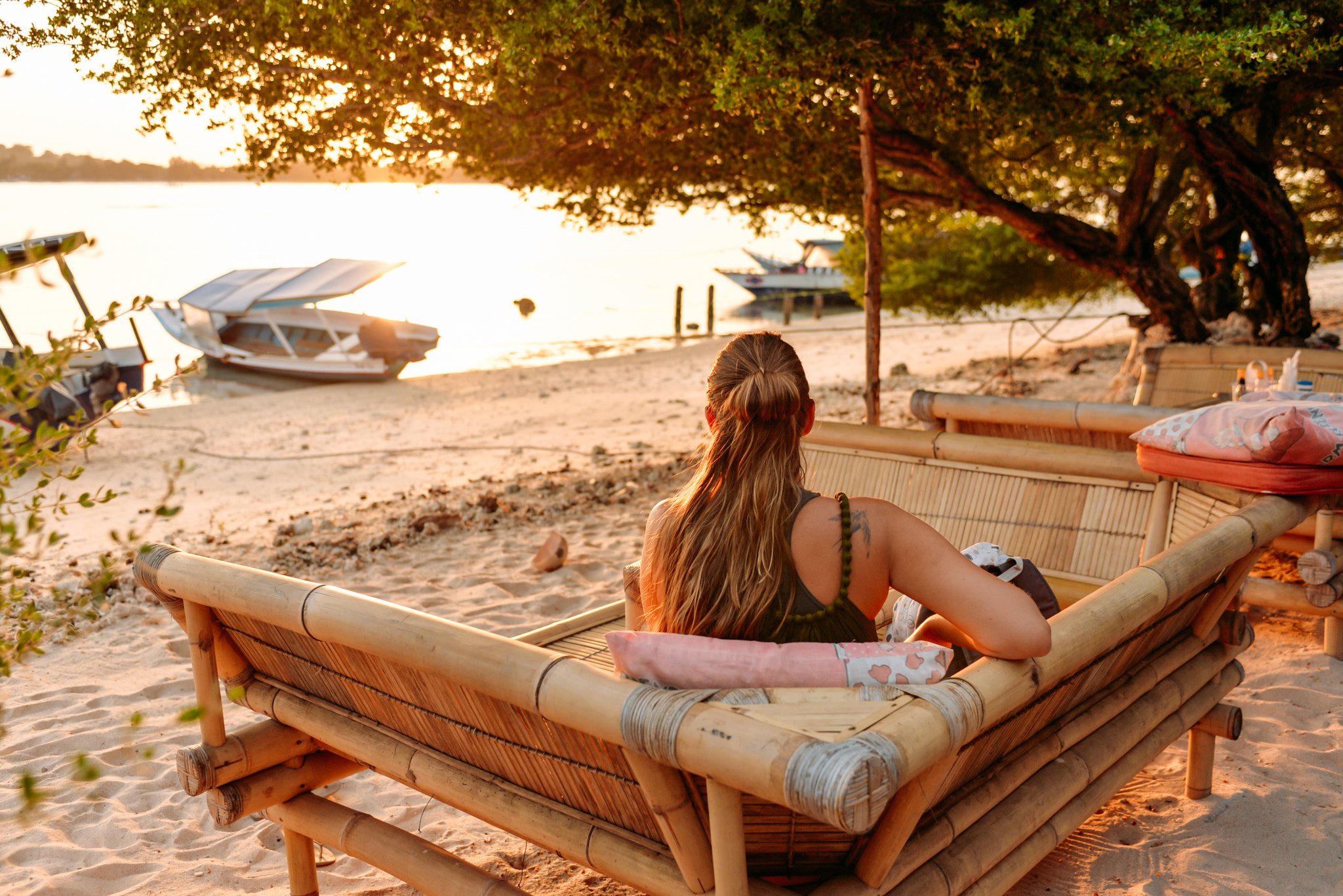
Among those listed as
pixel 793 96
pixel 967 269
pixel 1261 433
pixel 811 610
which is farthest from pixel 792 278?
pixel 811 610

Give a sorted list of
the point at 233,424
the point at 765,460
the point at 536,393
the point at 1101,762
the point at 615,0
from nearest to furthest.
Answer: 1. the point at 765,460
2. the point at 1101,762
3. the point at 615,0
4. the point at 233,424
5. the point at 536,393

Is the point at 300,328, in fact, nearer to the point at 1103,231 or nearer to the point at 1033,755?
the point at 1103,231

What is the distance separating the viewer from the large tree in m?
4.12

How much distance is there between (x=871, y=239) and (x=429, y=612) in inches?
124

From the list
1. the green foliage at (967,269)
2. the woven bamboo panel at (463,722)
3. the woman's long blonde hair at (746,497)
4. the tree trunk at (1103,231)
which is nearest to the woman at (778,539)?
the woman's long blonde hair at (746,497)

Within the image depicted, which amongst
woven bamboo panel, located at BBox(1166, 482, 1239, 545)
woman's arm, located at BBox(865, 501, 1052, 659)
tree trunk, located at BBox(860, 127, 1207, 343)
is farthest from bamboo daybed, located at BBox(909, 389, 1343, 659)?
tree trunk, located at BBox(860, 127, 1207, 343)

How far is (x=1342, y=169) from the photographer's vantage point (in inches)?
304

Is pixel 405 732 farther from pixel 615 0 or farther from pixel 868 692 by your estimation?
pixel 615 0

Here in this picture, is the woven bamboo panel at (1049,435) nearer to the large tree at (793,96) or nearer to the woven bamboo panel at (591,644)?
the large tree at (793,96)

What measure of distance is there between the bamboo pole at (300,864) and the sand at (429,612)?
0.59 ft

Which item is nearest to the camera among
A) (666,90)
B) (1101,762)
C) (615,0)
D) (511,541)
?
(1101,762)

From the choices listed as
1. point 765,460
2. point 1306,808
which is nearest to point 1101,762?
point 1306,808

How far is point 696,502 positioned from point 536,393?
38.1 ft

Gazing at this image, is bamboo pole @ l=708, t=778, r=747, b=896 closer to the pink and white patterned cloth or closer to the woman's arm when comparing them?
the woman's arm
